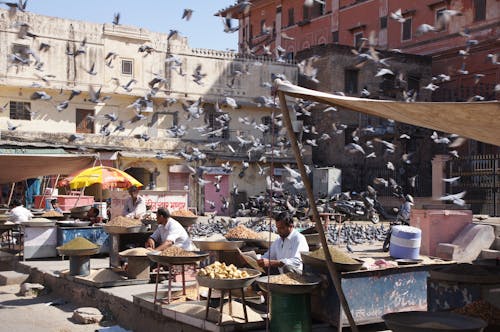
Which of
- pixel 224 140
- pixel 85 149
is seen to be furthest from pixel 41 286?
pixel 224 140

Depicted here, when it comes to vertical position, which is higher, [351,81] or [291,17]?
[291,17]

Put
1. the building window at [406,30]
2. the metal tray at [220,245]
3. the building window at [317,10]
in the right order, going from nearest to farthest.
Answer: the metal tray at [220,245], the building window at [406,30], the building window at [317,10]

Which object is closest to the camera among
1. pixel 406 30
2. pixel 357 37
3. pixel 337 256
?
pixel 337 256

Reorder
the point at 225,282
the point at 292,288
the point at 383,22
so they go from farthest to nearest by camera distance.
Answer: the point at 383,22 < the point at 225,282 < the point at 292,288

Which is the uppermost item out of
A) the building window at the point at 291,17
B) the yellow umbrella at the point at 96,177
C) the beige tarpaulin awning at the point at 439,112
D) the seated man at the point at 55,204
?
the building window at the point at 291,17

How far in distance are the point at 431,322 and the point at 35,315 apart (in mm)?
6673

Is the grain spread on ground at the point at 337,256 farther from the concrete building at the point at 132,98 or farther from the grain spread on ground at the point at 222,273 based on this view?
the concrete building at the point at 132,98

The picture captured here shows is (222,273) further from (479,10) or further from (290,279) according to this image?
(479,10)

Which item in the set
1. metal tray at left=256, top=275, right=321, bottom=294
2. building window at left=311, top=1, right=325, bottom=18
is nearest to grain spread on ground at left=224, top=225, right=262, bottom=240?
metal tray at left=256, top=275, right=321, bottom=294

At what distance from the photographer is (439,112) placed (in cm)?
464

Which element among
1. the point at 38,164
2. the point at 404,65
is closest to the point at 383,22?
the point at 404,65

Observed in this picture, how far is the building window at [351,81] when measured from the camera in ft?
114

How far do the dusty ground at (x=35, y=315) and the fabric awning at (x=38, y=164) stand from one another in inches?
191

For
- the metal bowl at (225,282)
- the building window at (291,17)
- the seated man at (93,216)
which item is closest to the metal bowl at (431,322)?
the metal bowl at (225,282)
